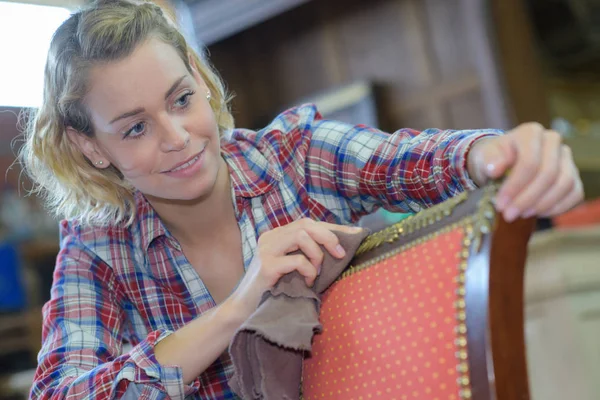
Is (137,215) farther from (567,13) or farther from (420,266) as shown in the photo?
(567,13)

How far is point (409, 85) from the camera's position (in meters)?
3.02

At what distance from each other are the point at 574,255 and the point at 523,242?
1.92m

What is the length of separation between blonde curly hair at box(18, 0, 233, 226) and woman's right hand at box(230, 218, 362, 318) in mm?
414

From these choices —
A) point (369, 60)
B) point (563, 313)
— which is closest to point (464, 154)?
point (563, 313)

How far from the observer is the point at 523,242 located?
682 mm

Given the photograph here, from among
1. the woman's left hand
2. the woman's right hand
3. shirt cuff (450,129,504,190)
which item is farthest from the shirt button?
the woman's left hand

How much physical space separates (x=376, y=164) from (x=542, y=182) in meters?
0.46

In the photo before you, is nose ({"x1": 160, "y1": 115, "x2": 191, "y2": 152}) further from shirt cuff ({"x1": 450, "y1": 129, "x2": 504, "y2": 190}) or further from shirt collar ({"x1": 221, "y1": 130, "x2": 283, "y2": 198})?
shirt cuff ({"x1": 450, "y1": 129, "x2": 504, "y2": 190})

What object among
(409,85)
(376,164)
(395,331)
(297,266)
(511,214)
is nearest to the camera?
(511,214)

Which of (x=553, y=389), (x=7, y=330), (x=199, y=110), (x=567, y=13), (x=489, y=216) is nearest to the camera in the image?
(x=489, y=216)

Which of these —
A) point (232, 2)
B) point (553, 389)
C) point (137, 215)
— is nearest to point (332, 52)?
point (232, 2)

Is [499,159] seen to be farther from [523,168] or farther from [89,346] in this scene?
[89,346]

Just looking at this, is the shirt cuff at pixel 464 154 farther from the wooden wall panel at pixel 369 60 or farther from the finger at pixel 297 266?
the wooden wall panel at pixel 369 60

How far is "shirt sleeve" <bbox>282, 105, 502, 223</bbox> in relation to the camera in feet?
3.12
